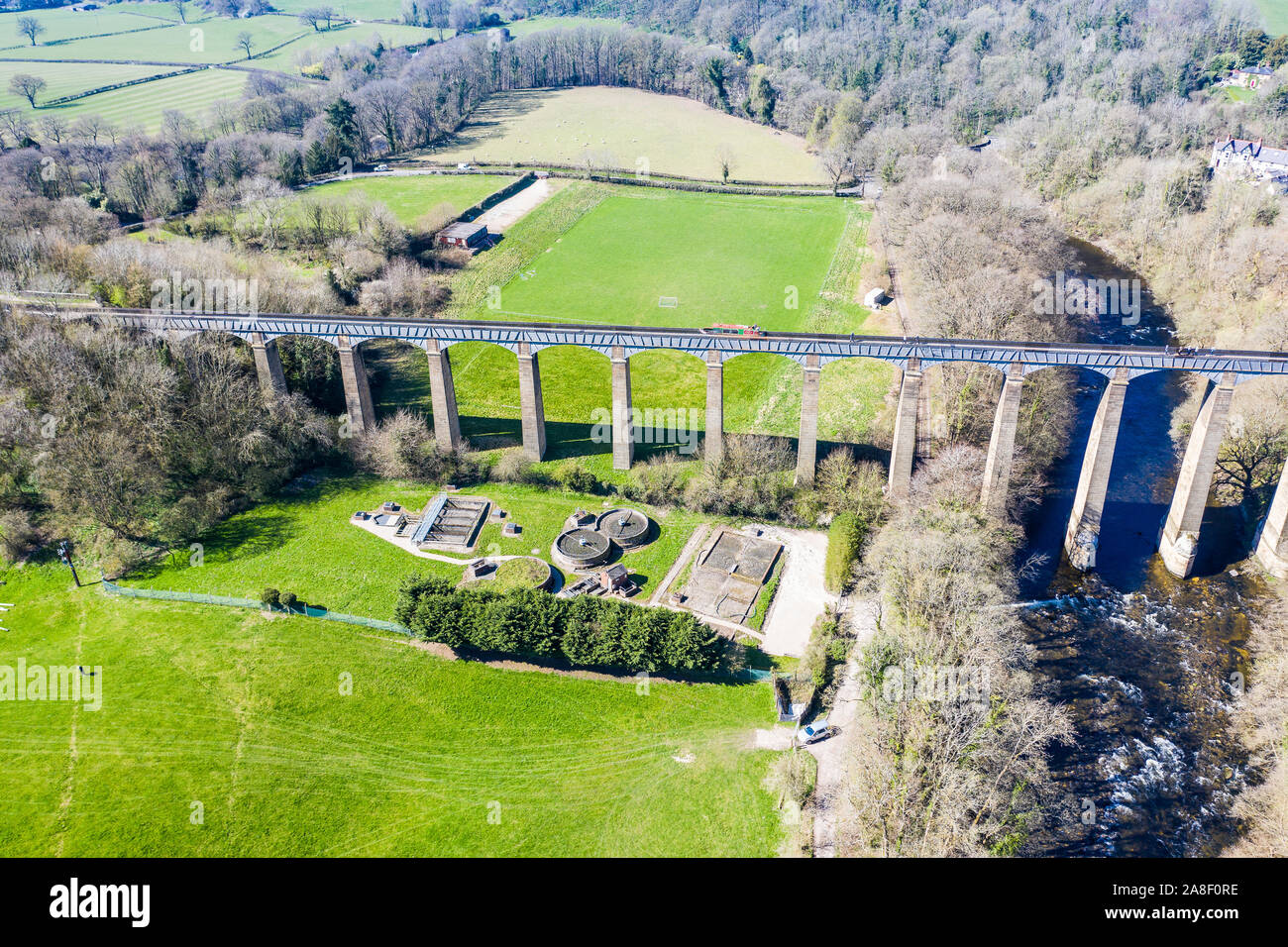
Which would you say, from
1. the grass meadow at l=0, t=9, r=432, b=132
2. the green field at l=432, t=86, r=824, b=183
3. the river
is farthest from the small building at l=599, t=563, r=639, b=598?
the grass meadow at l=0, t=9, r=432, b=132

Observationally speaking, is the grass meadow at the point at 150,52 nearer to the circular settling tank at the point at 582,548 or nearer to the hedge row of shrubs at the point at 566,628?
the circular settling tank at the point at 582,548

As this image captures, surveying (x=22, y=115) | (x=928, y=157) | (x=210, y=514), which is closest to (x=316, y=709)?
(x=210, y=514)

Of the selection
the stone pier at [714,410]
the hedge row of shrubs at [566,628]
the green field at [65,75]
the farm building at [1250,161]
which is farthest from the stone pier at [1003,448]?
the green field at [65,75]

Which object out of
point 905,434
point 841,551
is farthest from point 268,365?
point 905,434

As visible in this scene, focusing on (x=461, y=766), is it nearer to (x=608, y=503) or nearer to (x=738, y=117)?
(x=608, y=503)

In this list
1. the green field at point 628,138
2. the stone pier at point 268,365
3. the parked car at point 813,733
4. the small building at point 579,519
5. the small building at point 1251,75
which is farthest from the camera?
the green field at point 628,138

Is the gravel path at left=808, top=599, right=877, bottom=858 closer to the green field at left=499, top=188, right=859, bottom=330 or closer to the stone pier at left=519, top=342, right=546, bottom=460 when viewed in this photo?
the stone pier at left=519, top=342, right=546, bottom=460

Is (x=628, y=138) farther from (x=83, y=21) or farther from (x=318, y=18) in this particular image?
(x=83, y=21)
